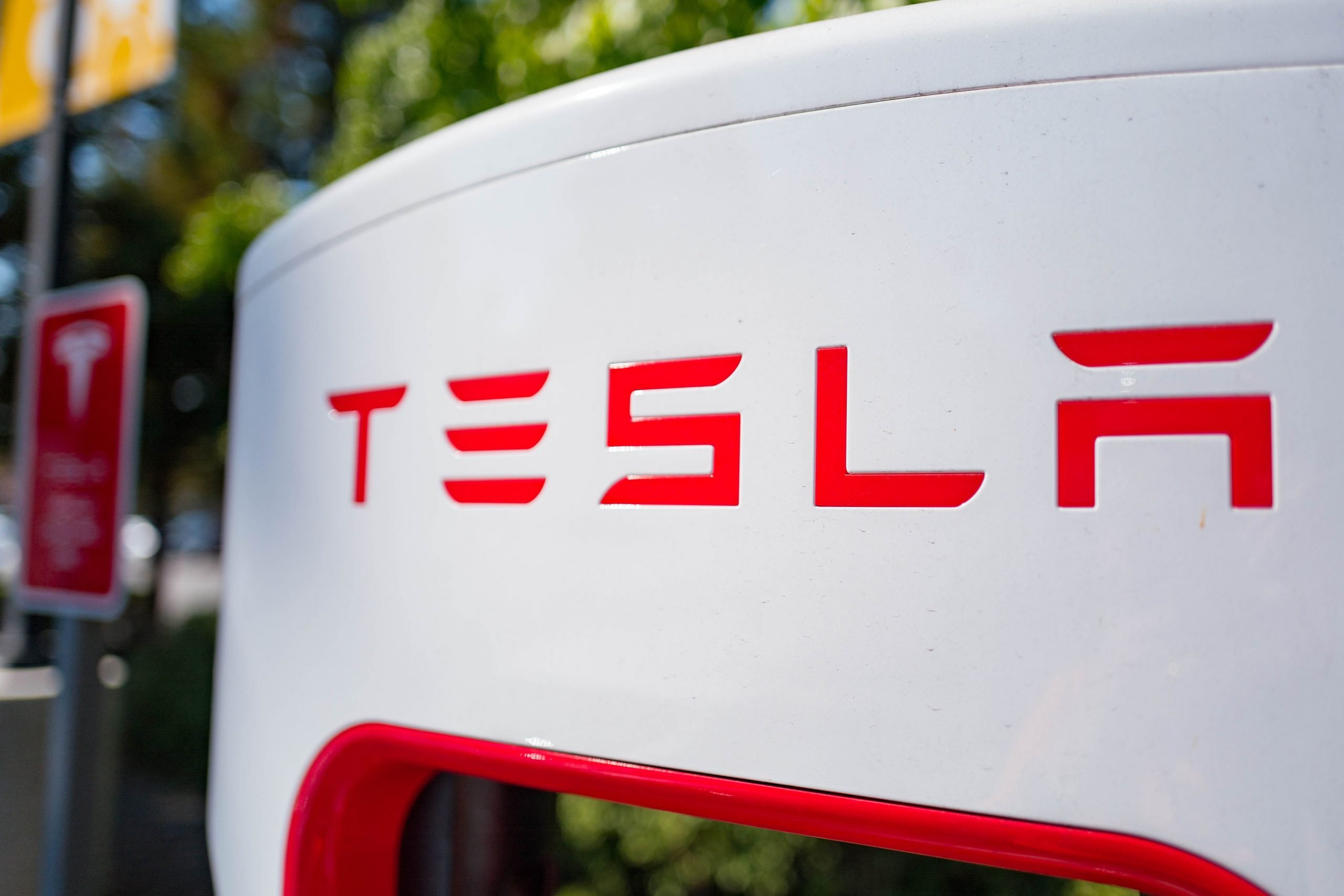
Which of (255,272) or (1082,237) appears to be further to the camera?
(255,272)

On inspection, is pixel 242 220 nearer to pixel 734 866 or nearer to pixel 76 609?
pixel 76 609

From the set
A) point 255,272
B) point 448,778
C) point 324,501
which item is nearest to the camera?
point 324,501

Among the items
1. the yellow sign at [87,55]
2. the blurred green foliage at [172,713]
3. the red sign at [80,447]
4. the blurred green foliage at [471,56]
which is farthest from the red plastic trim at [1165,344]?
the blurred green foliage at [172,713]

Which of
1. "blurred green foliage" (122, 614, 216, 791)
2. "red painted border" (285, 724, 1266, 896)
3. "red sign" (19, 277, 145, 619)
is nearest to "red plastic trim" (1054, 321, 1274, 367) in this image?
"red painted border" (285, 724, 1266, 896)

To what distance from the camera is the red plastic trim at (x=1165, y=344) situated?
1069 millimetres

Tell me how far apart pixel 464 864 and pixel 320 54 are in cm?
1065

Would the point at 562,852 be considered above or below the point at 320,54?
below

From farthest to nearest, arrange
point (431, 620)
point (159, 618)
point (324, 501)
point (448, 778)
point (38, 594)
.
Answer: point (159, 618) < point (38, 594) < point (448, 778) < point (324, 501) < point (431, 620)

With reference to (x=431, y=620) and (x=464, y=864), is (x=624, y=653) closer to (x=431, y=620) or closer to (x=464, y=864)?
(x=431, y=620)

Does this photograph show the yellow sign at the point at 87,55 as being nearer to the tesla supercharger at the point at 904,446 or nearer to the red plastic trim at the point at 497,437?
the tesla supercharger at the point at 904,446

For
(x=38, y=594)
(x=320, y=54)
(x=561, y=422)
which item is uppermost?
(x=320, y=54)

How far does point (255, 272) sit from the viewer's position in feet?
6.86

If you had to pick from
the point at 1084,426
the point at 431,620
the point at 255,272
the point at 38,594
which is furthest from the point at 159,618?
the point at 1084,426

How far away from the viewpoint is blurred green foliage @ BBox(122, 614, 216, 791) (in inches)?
264
